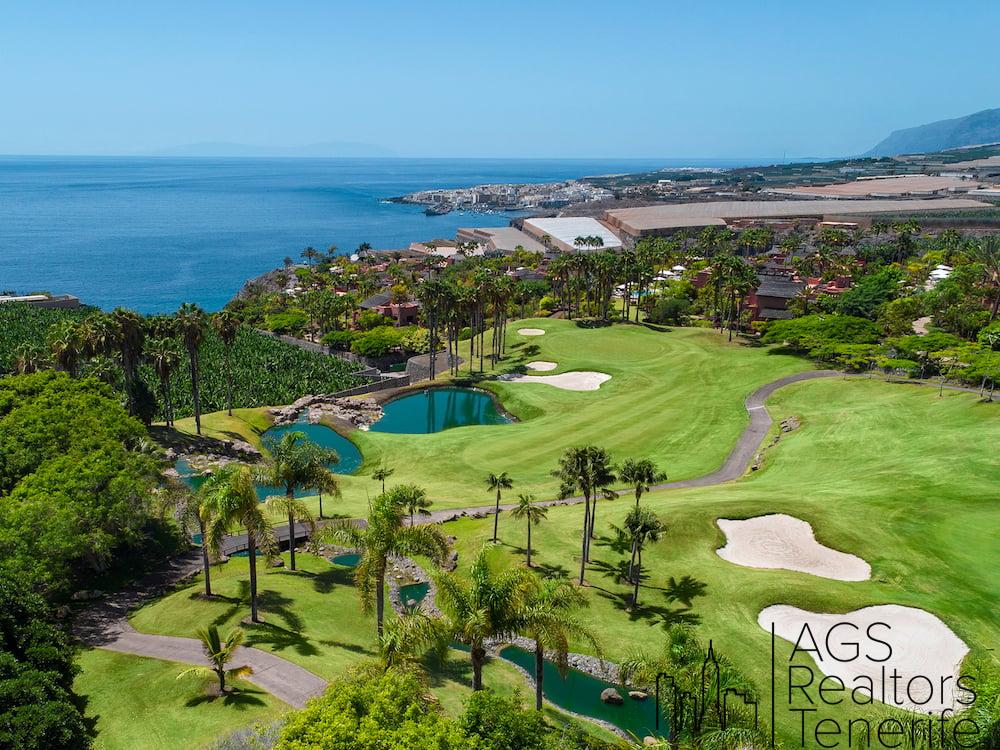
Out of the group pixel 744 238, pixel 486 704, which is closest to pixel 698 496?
pixel 486 704

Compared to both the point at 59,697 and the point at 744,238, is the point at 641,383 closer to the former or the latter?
the point at 59,697

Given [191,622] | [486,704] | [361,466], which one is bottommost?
[361,466]

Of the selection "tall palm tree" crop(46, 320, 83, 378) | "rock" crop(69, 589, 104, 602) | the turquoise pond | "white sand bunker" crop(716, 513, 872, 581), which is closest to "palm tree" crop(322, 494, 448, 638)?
"rock" crop(69, 589, 104, 602)

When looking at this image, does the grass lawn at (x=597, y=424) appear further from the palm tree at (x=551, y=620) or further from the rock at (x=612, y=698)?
the palm tree at (x=551, y=620)

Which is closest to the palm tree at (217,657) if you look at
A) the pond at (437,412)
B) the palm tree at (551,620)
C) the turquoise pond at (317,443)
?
the palm tree at (551,620)

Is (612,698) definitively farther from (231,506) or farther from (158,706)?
(231,506)
